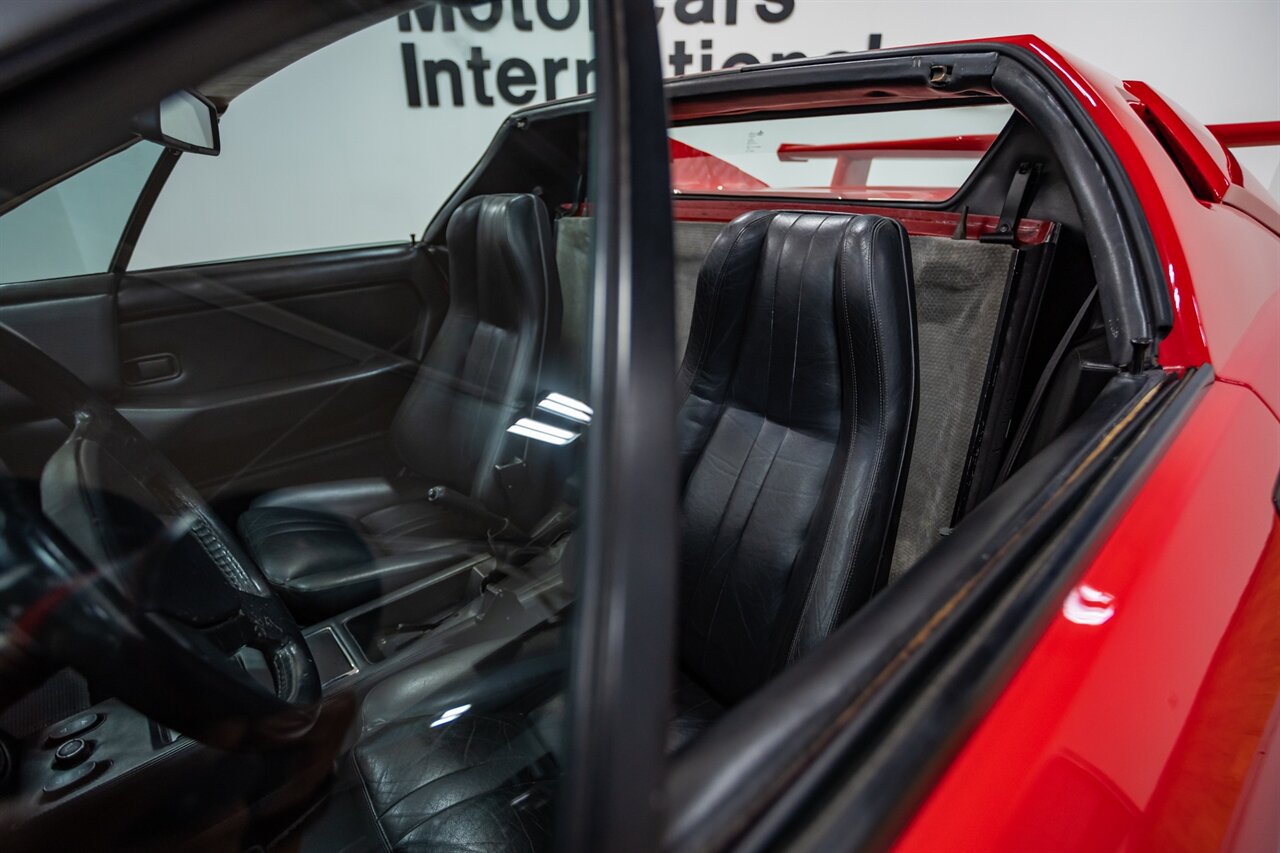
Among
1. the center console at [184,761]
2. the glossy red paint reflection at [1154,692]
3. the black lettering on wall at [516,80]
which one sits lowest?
the center console at [184,761]

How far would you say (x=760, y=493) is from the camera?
1.05 meters

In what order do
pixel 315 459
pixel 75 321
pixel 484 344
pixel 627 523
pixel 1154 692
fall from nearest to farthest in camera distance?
pixel 627 523, pixel 1154 692, pixel 75 321, pixel 484 344, pixel 315 459

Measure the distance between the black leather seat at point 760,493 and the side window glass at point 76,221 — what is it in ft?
2.60

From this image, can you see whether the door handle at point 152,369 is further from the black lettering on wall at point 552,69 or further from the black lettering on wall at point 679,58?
the black lettering on wall at point 679,58

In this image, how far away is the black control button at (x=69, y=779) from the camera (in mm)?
741

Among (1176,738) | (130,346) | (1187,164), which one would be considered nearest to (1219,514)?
(1176,738)

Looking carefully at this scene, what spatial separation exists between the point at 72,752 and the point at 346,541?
0.69 m

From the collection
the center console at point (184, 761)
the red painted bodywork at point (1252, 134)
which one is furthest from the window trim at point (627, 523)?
the red painted bodywork at point (1252, 134)

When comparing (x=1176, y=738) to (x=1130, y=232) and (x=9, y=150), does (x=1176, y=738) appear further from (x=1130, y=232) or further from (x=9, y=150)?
(x=9, y=150)

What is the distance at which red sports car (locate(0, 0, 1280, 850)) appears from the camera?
394 mm

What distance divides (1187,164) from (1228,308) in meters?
0.30

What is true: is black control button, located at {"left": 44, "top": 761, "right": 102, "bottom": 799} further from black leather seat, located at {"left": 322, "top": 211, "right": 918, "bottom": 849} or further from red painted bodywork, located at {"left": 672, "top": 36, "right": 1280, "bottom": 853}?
red painted bodywork, located at {"left": 672, "top": 36, "right": 1280, "bottom": 853}

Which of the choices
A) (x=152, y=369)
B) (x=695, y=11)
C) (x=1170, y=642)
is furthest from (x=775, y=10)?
(x=1170, y=642)

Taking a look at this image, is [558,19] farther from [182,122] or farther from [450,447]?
[450,447]
